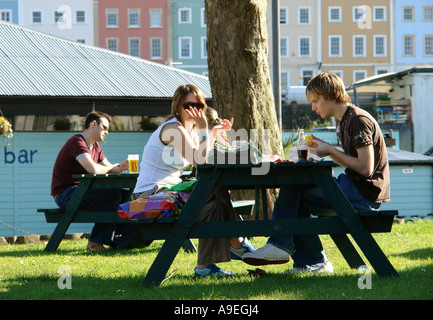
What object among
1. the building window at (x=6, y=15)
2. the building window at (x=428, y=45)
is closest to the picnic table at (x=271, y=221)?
the building window at (x=6, y=15)

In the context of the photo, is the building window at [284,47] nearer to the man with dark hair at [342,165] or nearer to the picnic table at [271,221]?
the man with dark hair at [342,165]

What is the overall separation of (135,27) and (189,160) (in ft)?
202

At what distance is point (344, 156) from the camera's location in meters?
4.73

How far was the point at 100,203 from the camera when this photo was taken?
7660 mm

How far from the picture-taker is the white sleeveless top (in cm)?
537

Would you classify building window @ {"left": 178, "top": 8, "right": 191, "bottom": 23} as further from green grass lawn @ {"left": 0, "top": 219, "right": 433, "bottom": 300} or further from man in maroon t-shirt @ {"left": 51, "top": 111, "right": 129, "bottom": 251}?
green grass lawn @ {"left": 0, "top": 219, "right": 433, "bottom": 300}

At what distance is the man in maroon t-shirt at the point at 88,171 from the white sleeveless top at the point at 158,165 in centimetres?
232

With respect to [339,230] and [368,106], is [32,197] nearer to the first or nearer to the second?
[339,230]

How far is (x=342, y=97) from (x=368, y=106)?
41804 mm

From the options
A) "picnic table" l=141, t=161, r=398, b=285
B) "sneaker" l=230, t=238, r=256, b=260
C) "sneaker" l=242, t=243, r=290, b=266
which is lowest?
"sneaker" l=230, t=238, r=256, b=260

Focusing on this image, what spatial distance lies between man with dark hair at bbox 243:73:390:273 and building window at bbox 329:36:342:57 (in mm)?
61262

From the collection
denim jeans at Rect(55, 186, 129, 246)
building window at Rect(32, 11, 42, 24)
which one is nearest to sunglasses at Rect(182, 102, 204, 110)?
denim jeans at Rect(55, 186, 129, 246)

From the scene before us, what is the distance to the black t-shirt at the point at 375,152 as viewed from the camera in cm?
480
